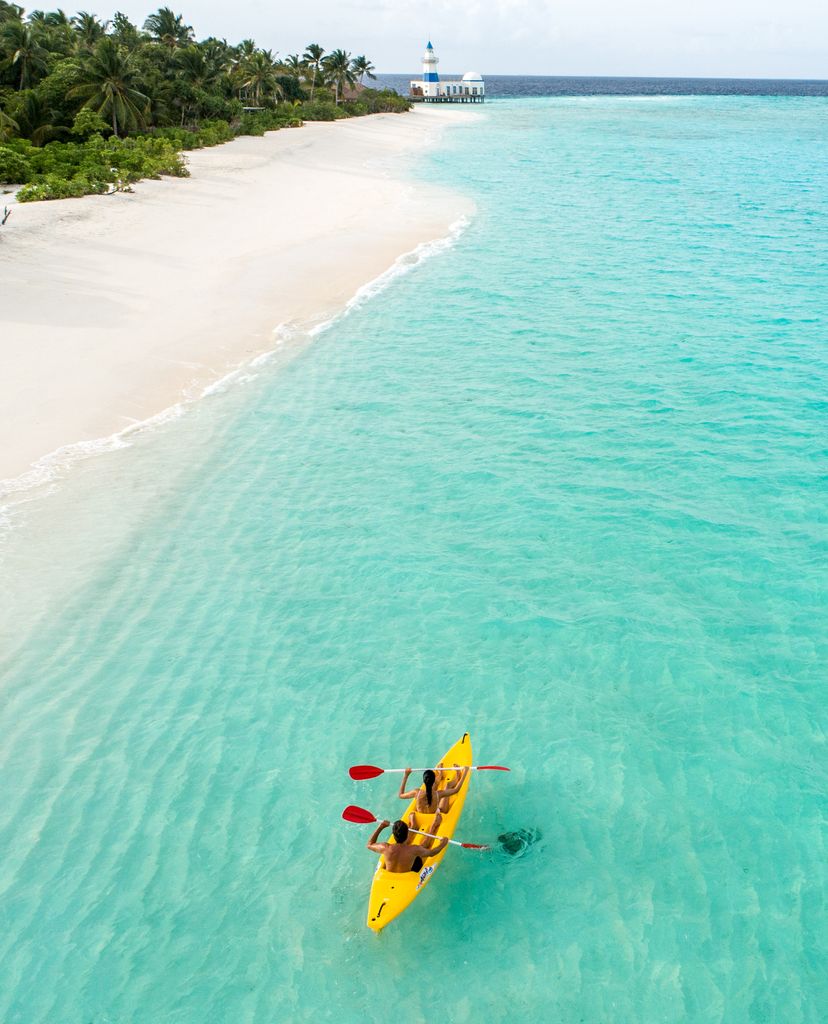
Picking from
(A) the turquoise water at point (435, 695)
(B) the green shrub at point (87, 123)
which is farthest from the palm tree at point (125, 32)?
(A) the turquoise water at point (435, 695)

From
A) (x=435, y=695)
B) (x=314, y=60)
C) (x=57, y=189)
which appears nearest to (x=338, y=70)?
(x=314, y=60)

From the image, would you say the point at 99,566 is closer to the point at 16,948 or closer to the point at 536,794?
the point at 16,948

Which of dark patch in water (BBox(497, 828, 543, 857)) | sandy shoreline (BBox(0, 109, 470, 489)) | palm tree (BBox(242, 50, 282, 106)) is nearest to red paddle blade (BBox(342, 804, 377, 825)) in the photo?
dark patch in water (BBox(497, 828, 543, 857))

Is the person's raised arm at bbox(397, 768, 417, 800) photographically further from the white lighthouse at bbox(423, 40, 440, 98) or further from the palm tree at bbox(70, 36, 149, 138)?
the white lighthouse at bbox(423, 40, 440, 98)

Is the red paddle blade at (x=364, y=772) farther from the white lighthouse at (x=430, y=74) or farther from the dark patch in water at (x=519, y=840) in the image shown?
the white lighthouse at (x=430, y=74)

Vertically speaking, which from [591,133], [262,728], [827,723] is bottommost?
[827,723]

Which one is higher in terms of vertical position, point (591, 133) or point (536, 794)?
point (591, 133)

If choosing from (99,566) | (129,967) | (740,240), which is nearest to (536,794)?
(129,967)
